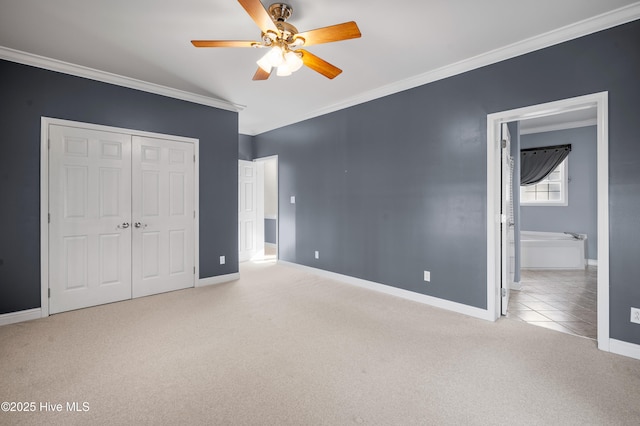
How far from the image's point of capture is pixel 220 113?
465 centimetres

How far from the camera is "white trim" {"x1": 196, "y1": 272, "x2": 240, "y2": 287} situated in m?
4.41

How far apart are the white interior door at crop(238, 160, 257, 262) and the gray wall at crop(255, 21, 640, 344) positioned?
1.08 meters

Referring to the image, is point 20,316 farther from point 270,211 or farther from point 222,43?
point 270,211

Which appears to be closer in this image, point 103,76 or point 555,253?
point 103,76

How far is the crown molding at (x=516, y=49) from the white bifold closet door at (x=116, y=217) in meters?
2.83

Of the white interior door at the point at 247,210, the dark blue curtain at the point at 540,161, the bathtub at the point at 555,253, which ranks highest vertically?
the dark blue curtain at the point at 540,161

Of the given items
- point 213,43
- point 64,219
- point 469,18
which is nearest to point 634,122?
point 469,18

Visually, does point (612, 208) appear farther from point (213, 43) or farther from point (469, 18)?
point (213, 43)

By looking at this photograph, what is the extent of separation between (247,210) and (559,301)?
17.6ft

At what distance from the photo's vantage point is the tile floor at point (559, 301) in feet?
10.1

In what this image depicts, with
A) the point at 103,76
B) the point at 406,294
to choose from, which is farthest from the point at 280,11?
the point at 406,294

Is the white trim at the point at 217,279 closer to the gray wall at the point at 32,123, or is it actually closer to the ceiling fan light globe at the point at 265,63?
the gray wall at the point at 32,123

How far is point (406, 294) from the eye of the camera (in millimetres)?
3881

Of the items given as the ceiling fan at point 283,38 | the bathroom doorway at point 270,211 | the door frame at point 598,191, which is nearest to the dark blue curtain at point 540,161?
the door frame at point 598,191
